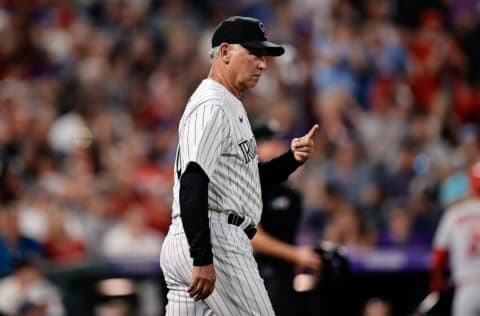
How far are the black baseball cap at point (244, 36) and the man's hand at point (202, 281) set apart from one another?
0.93 metres

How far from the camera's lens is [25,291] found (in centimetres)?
885

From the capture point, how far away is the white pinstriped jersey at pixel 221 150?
461 centimetres

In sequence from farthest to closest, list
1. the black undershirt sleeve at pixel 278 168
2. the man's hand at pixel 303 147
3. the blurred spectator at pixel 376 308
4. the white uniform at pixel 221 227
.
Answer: the blurred spectator at pixel 376 308 < the black undershirt sleeve at pixel 278 168 < the man's hand at pixel 303 147 < the white uniform at pixel 221 227

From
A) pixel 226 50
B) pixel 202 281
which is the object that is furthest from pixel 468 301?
pixel 202 281

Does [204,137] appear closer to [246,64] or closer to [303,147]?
[246,64]

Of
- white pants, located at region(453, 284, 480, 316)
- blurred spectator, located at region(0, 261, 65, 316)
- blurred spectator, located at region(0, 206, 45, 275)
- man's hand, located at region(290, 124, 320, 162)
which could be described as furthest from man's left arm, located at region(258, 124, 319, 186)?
blurred spectator, located at region(0, 206, 45, 275)

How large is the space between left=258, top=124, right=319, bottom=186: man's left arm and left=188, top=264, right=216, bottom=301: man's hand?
2.84ft

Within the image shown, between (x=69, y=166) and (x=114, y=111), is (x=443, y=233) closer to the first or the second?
(x=69, y=166)

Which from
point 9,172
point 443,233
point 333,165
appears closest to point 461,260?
point 443,233

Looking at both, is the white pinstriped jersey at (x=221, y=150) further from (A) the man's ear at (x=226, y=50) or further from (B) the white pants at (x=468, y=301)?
(B) the white pants at (x=468, y=301)

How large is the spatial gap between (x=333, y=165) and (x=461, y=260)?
351cm

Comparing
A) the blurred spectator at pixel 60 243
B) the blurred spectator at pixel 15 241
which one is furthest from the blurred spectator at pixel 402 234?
the blurred spectator at pixel 15 241

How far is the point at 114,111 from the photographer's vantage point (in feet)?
41.6

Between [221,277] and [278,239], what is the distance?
2.29 metres
